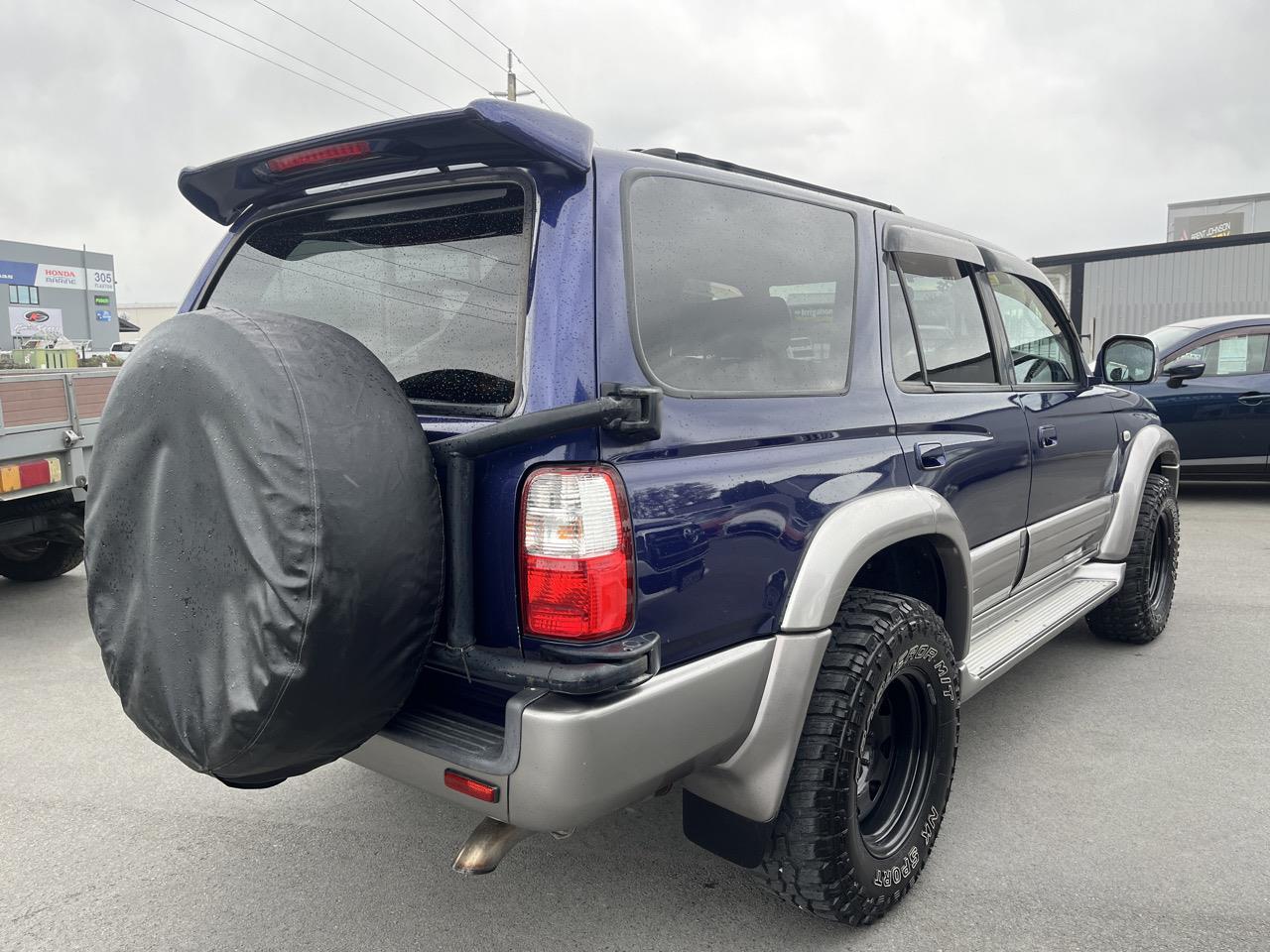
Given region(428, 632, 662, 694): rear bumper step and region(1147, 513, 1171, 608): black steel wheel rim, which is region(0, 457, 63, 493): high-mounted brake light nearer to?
region(428, 632, 662, 694): rear bumper step

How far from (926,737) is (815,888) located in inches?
23.6

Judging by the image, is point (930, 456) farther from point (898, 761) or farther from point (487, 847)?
point (487, 847)

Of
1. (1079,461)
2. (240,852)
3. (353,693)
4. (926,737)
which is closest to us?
(353,693)

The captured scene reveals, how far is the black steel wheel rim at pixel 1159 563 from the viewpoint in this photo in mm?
4684

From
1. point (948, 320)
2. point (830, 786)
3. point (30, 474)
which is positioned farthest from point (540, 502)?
point (30, 474)

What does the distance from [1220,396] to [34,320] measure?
36536 millimetres

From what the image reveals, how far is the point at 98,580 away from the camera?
6.56 feet

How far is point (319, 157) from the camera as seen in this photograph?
86.8 inches

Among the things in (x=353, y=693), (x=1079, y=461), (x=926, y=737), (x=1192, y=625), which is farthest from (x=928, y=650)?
(x=1192, y=625)

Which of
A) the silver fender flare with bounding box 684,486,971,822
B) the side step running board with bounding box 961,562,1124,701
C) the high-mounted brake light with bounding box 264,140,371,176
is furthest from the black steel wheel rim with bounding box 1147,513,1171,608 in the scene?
the high-mounted brake light with bounding box 264,140,371,176

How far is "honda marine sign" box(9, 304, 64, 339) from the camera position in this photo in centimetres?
3206

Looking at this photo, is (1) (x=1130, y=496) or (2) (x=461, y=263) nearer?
(2) (x=461, y=263)

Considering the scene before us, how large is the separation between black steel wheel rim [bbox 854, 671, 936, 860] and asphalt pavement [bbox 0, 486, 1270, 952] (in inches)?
8.8

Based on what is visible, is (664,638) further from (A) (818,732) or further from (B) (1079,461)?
(B) (1079,461)
